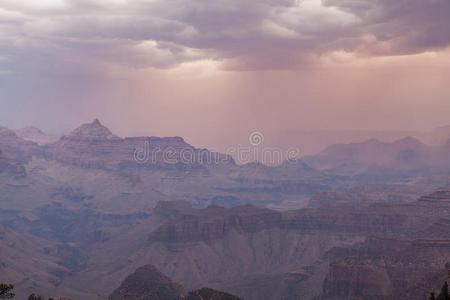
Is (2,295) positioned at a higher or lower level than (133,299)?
higher

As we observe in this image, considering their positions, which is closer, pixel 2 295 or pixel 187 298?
pixel 2 295

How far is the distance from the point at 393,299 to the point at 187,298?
2098 inches

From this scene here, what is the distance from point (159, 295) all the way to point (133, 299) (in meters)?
7.40

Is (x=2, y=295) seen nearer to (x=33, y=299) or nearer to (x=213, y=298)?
(x=33, y=299)

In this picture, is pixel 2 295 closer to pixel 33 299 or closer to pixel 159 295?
pixel 33 299

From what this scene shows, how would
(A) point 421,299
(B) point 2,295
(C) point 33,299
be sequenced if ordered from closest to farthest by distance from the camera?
(B) point 2,295, (C) point 33,299, (A) point 421,299

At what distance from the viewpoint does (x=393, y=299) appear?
197375 mm

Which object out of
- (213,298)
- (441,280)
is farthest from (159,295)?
(441,280)

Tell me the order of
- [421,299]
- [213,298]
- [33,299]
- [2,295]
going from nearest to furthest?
1. [2,295]
2. [33,299]
3. [213,298]
4. [421,299]

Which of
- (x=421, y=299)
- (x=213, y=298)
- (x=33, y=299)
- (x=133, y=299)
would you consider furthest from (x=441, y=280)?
(x=33, y=299)

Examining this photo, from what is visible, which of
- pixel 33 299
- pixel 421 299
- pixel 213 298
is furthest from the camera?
pixel 421 299

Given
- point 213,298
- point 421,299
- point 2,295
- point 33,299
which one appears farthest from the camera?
point 421,299

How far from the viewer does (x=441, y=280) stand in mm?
196250

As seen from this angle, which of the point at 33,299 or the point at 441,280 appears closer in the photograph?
the point at 33,299
